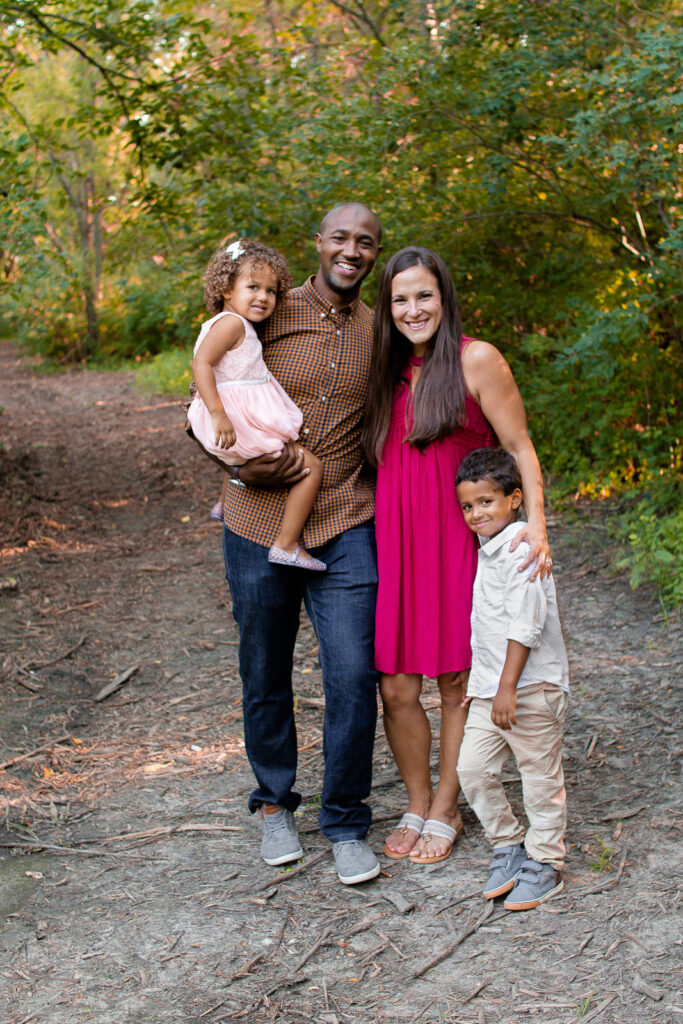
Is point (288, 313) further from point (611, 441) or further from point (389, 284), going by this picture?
point (611, 441)

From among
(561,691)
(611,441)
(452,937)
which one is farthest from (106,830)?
(611,441)

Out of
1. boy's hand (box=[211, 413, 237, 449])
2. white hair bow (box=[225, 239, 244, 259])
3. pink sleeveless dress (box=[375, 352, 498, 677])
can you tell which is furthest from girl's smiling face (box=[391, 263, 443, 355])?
boy's hand (box=[211, 413, 237, 449])

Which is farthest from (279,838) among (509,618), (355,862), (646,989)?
(646,989)

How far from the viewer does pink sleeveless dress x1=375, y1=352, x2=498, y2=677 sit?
10.2ft

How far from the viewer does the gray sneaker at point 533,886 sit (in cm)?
294

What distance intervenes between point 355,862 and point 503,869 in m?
0.49

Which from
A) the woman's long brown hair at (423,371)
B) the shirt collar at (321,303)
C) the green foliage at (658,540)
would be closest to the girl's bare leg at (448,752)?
the woman's long brown hair at (423,371)

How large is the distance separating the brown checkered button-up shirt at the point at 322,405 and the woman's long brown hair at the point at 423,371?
0.09 m

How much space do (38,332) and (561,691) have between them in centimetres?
2116

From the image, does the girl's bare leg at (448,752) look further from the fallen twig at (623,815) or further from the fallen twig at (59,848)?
the fallen twig at (59,848)

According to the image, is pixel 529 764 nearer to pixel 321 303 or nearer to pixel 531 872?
pixel 531 872

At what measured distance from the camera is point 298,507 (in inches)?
121

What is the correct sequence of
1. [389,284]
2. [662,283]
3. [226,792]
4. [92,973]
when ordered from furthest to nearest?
[662,283]
[226,792]
[389,284]
[92,973]

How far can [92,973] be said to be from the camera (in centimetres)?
279
